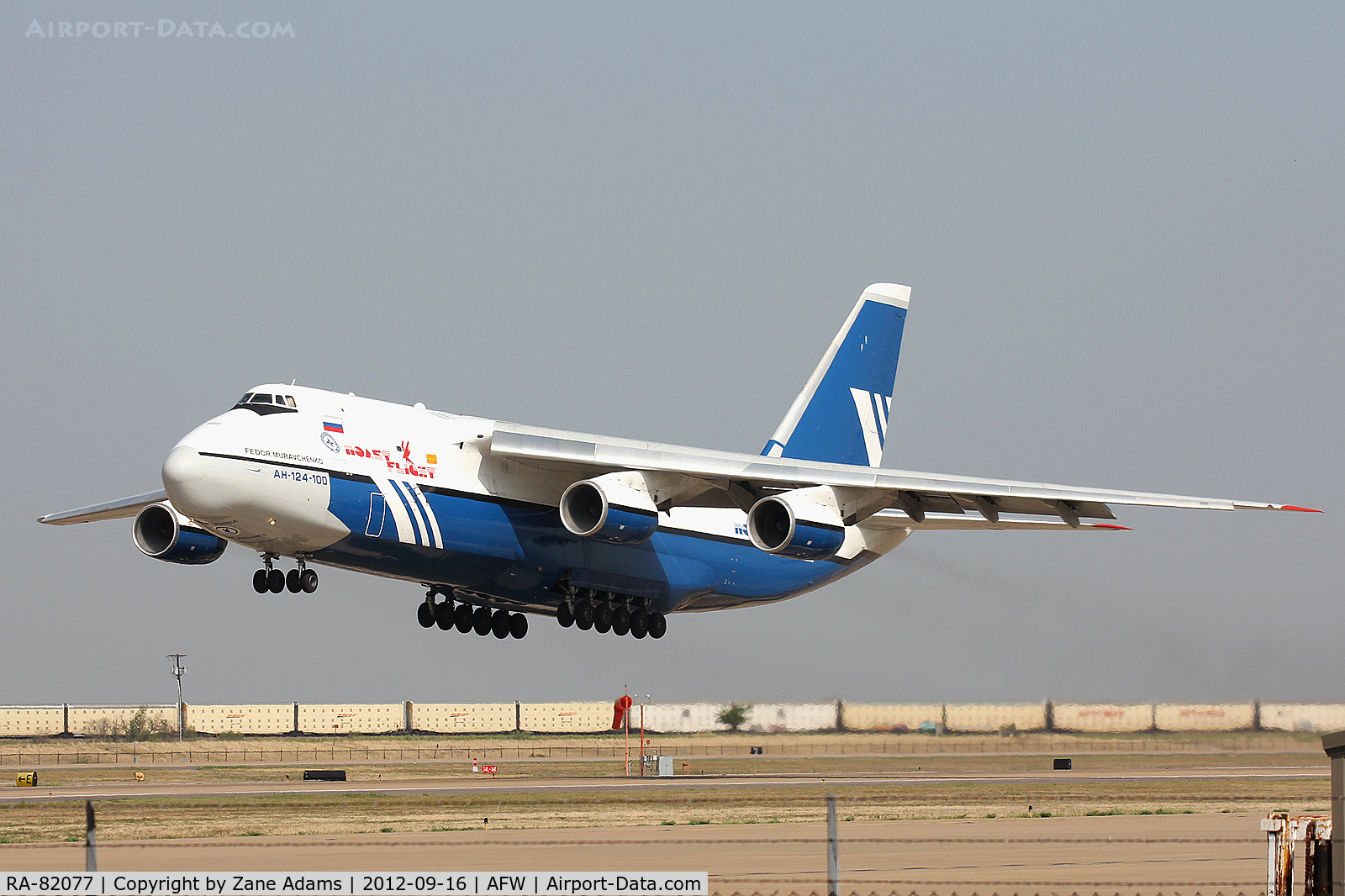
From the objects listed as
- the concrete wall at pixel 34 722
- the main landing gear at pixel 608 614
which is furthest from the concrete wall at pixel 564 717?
the main landing gear at pixel 608 614

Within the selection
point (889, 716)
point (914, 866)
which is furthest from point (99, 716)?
point (914, 866)

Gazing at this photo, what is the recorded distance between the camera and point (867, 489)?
89.1 ft

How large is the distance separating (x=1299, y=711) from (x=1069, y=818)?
14044mm

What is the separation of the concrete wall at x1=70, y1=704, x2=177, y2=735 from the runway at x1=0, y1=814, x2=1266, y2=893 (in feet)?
166

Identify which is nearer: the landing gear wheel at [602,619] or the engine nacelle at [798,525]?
the engine nacelle at [798,525]

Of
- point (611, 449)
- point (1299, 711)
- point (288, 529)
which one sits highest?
point (611, 449)

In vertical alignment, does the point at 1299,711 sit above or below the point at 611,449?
below

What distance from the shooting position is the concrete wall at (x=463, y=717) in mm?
67625

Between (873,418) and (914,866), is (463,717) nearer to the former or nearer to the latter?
(873,418)

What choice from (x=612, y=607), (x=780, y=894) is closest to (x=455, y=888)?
(x=780, y=894)

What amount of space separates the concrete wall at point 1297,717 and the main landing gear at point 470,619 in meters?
16.5

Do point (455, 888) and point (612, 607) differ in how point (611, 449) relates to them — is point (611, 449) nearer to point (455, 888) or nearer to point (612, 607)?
point (612, 607)

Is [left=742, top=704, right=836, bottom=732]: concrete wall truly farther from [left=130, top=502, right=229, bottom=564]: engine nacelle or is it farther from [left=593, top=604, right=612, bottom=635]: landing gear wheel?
[left=130, top=502, right=229, bottom=564]: engine nacelle

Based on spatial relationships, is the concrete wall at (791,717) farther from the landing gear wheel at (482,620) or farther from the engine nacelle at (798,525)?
the engine nacelle at (798,525)
